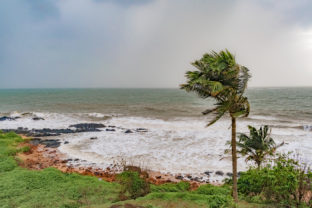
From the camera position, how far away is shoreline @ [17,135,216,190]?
13.9 m

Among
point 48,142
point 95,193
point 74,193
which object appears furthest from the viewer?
point 48,142

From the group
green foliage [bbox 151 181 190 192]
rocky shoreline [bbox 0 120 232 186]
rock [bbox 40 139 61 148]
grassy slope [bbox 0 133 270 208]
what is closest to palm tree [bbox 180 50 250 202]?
grassy slope [bbox 0 133 270 208]

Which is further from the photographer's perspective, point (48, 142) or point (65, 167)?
point (48, 142)

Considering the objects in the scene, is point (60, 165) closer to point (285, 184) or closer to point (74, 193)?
point (74, 193)

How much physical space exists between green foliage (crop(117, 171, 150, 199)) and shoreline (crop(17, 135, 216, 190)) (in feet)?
7.57

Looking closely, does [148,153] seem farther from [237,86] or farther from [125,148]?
[237,86]

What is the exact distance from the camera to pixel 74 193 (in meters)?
9.91

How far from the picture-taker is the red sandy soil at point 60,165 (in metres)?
14.1

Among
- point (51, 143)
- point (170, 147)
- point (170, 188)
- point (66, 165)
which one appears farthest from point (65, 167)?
point (170, 147)

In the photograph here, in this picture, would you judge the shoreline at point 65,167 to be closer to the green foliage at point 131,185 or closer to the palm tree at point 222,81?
the green foliage at point 131,185

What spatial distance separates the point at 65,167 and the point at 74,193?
714cm

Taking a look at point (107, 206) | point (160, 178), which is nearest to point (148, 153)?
point (160, 178)

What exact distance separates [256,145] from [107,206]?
958 cm

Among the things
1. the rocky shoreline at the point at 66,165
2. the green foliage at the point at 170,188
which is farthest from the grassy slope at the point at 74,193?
the rocky shoreline at the point at 66,165
